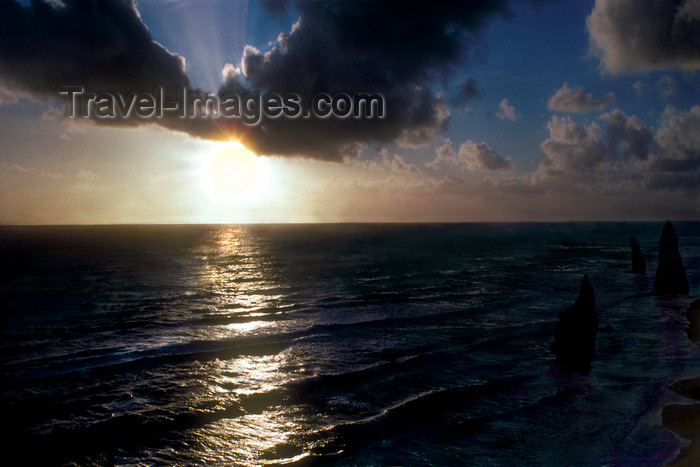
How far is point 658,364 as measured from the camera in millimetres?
20031

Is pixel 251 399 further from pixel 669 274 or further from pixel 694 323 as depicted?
pixel 669 274

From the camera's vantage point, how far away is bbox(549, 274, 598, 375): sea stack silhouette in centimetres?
1977

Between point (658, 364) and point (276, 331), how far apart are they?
22.7m

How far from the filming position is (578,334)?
21109mm

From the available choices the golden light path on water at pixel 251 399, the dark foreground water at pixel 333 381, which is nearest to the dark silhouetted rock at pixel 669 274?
the dark foreground water at pixel 333 381

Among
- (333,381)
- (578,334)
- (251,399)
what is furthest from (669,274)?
(251,399)

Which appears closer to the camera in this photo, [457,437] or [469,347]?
[457,437]

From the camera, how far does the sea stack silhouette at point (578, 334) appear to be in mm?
19766

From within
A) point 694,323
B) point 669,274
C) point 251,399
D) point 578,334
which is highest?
point 669,274

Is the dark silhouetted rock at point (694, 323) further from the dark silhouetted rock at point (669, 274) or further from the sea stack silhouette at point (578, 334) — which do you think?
the dark silhouetted rock at point (669, 274)

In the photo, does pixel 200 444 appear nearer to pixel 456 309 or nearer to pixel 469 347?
pixel 469 347

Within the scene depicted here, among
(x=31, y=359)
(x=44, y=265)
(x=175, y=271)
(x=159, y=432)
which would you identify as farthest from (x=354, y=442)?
(x=44, y=265)

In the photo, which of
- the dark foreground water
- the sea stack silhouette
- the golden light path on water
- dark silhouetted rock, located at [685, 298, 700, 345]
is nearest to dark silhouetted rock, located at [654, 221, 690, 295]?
the dark foreground water

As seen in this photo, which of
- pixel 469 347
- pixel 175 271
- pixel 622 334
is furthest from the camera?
pixel 175 271
